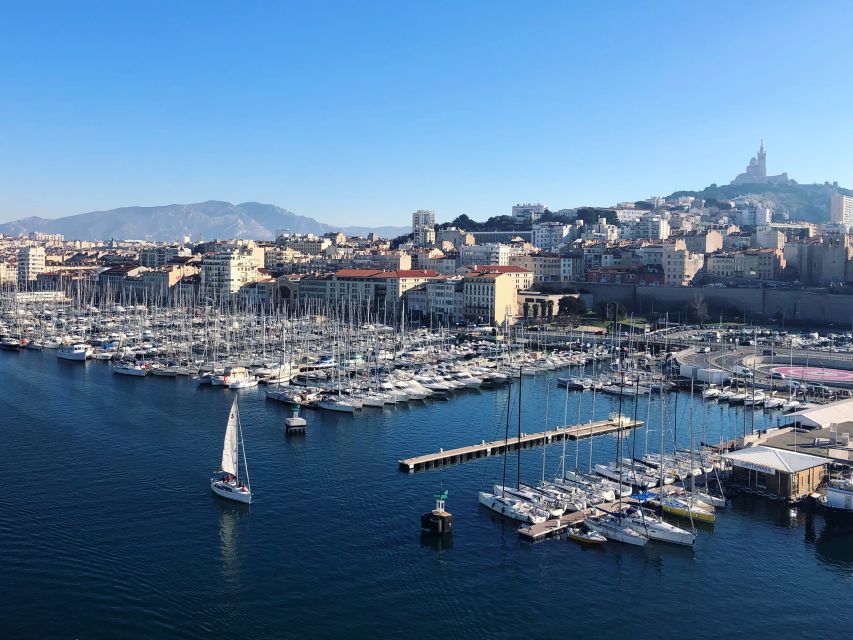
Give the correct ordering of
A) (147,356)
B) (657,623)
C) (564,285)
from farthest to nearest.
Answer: (564,285)
(147,356)
(657,623)

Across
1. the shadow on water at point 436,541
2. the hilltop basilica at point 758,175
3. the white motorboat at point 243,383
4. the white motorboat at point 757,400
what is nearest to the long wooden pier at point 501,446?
the shadow on water at point 436,541

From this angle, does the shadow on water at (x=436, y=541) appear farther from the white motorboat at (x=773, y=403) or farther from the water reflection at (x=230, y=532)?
the white motorboat at (x=773, y=403)

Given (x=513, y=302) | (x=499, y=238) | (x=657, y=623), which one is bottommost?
(x=657, y=623)

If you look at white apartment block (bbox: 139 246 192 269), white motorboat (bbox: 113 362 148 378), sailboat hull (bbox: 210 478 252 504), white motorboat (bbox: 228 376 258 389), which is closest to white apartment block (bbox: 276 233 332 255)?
white apartment block (bbox: 139 246 192 269)

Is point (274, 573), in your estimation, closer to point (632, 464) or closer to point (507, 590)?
point (507, 590)

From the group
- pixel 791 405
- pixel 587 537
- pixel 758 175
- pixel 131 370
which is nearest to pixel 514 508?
pixel 587 537

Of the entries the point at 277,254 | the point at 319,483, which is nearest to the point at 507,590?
the point at 319,483
